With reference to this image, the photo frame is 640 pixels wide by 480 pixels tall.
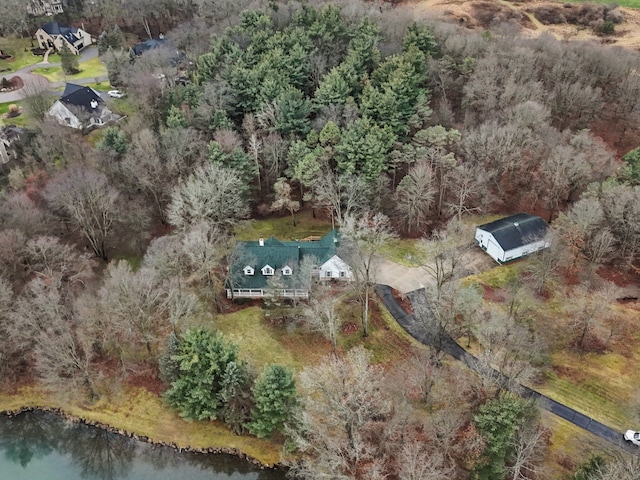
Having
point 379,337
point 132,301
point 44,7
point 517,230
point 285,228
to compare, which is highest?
point 44,7

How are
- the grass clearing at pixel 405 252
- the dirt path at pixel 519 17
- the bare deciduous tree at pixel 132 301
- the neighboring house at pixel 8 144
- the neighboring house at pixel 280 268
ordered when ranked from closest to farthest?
1. the bare deciduous tree at pixel 132 301
2. the neighboring house at pixel 280 268
3. the grass clearing at pixel 405 252
4. the neighboring house at pixel 8 144
5. the dirt path at pixel 519 17

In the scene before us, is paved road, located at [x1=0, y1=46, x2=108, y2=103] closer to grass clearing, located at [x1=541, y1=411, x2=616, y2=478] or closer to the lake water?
the lake water

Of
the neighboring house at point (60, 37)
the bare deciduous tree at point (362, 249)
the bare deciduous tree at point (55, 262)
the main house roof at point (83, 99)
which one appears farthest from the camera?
the neighboring house at point (60, 37)

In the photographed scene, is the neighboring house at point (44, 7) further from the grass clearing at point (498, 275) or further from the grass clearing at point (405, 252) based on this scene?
the grass clearing at point (498, 275)

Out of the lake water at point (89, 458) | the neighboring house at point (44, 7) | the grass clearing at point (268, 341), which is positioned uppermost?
the neighboring house at point (44, 7)

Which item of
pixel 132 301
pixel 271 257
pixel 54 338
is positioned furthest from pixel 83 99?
pixel 54 338

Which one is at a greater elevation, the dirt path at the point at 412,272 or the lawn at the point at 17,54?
the lawn at the point at 17,54

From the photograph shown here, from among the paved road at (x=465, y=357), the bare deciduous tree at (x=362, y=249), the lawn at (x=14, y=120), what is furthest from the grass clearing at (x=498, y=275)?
the lawn at (x=14, y=120)

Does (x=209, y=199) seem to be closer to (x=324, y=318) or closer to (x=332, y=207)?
(x=332, y=207)
